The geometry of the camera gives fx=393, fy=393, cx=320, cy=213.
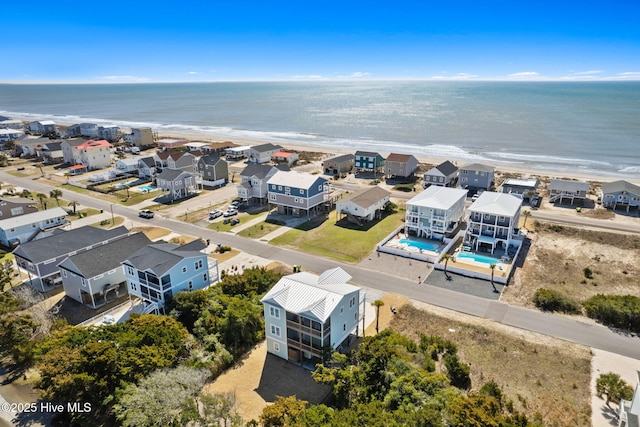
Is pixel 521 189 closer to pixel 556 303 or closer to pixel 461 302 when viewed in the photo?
pixel 556 303

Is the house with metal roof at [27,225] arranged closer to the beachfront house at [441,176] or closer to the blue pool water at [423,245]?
the blue pool water at [423,245]

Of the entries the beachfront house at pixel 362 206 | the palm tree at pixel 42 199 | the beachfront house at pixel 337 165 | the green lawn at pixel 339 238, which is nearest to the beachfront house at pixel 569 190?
the green lawn at pixel 339 238

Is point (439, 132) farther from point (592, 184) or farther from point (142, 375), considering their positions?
point (142, 375)

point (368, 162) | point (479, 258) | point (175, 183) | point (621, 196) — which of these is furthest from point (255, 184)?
point (621, 196)

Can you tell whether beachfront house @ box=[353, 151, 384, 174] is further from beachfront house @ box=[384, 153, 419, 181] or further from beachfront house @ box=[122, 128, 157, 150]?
beachfront house @ box=[122, 128, 157, 150]

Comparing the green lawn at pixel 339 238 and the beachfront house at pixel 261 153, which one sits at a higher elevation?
the beachfront house at pixel 261 153

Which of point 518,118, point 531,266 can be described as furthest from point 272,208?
point 518,118
